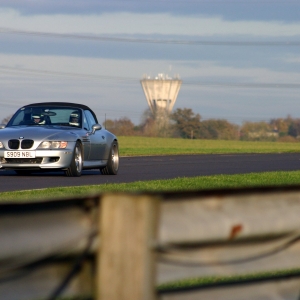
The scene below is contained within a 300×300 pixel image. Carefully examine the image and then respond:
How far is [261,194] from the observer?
9.11 ft

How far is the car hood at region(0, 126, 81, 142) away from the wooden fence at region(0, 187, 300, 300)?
1156 cm

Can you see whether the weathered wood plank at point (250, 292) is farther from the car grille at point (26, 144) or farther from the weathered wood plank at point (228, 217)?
the car grille at point (26, 144)

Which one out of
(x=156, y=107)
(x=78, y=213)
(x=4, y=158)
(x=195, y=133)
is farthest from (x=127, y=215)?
(x=156, y=107)

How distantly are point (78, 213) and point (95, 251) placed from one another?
141mm

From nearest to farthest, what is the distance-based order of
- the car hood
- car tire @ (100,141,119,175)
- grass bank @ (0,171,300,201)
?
grass bank @ (0,171,300,201) < the car hood < car tire @ (100,141,119,175)

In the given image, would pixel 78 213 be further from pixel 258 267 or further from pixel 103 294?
pixel 258 267

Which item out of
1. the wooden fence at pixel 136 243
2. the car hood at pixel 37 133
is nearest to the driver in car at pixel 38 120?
the car hood at pixel 37 133

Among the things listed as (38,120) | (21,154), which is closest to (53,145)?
(21,154)

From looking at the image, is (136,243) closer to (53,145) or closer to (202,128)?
(53,145)

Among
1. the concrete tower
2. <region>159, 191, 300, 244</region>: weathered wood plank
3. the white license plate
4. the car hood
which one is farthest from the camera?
the concrete tower

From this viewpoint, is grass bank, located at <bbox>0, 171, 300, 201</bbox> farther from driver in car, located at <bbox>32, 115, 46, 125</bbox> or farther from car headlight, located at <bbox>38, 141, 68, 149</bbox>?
driver in car, located at <bbox>32, 115, 46, 125</bbox>

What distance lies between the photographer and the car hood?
14.1 metres

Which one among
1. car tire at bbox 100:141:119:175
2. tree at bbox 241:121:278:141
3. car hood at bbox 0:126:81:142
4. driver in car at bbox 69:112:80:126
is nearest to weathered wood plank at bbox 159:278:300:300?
car hood at bbox 0:126:81:142

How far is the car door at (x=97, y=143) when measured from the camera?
15.1 metres
